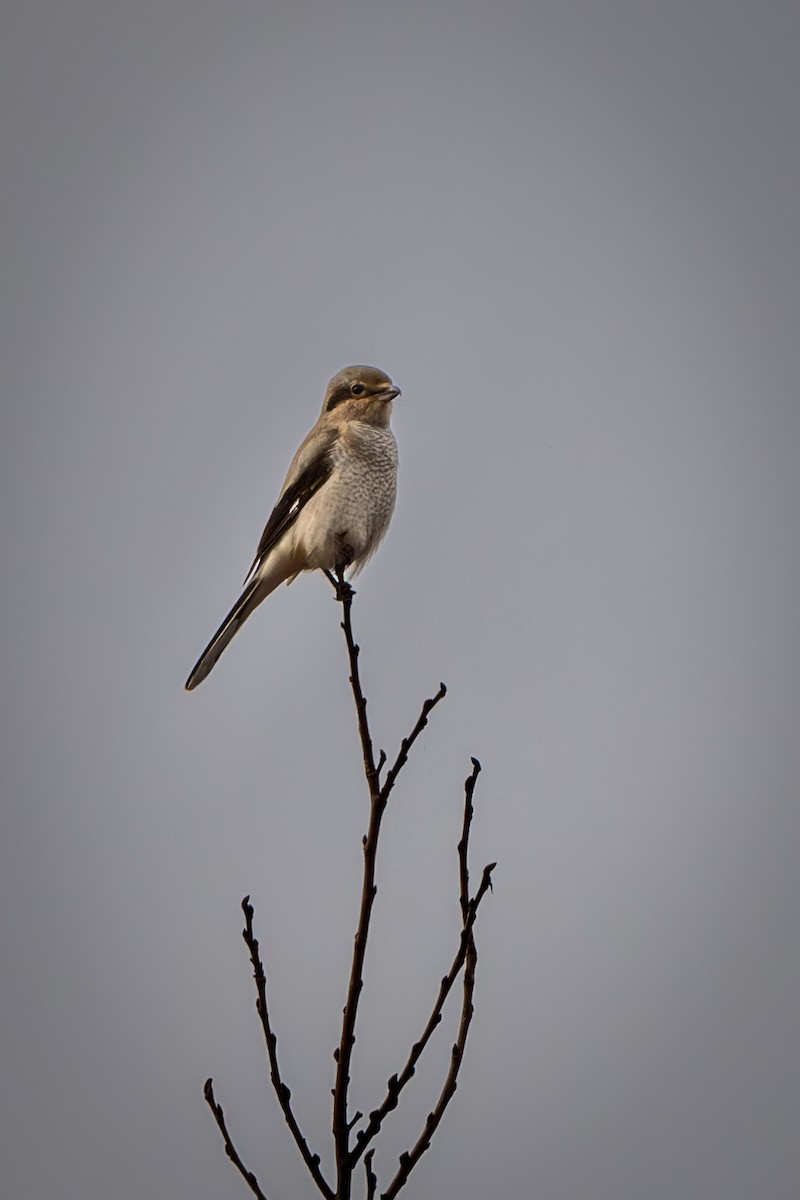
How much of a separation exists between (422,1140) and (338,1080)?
204 millimetres

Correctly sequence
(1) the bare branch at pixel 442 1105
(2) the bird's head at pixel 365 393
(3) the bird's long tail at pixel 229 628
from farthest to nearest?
(2) the bird's head at pixel 365 393 → (3) the bird's long tail at pixel 229 628 → (1) the bare branch at pixel 442 1105

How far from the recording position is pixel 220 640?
4602 mm

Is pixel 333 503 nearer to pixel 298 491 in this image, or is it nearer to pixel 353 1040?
pixel 298 491

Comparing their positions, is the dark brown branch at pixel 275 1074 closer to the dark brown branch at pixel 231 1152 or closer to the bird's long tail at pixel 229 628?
the dark brown branch at pixel 231 1152

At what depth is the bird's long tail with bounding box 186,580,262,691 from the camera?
14.6 feet

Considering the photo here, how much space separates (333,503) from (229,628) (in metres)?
0.74

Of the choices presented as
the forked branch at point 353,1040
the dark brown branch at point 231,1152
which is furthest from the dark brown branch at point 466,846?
the dark brown branch at point 231,1152

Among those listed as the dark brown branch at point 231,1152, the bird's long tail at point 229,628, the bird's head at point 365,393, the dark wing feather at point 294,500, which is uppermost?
the bird's head at point 365,393

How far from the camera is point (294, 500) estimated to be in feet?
16.7

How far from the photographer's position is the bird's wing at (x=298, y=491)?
4992 millimetres

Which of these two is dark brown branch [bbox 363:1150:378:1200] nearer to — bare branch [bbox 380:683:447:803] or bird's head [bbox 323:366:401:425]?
bare branch [bbox 380:683:447:803]

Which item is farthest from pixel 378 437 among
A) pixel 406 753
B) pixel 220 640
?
pixel 406 753

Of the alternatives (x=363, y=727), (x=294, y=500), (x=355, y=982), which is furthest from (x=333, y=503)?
(x=355, y=982)

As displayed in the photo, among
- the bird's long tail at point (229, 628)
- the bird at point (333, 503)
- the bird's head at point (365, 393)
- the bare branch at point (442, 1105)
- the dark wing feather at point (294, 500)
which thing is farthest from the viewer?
the bird's head at point (365, 393)
